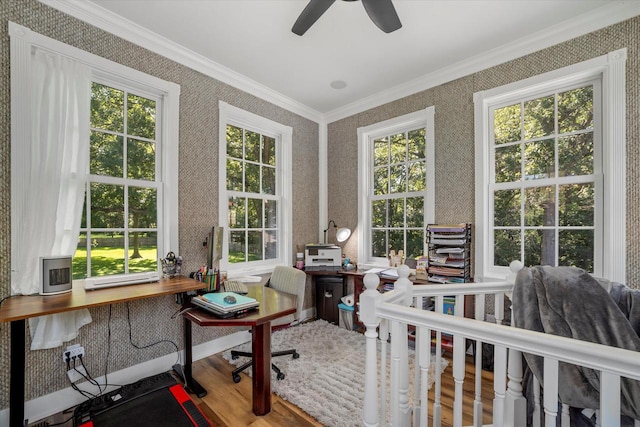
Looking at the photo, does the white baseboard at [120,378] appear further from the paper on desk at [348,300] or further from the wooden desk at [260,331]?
the paper on desk at [348,300]

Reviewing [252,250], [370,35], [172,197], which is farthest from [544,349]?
[252,250]

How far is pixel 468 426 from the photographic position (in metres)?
1.66

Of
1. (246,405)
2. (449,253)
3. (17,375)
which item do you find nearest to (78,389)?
(17,375)

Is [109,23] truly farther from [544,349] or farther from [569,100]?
[569,100]

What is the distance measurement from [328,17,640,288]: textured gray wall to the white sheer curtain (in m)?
2.73

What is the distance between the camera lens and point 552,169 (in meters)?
2.45

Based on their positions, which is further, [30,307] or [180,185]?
[180,185]

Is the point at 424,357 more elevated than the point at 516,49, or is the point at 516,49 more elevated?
the point at 516,49

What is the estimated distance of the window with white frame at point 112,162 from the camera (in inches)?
70.9

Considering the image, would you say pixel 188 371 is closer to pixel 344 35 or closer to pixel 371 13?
pixel 371 13

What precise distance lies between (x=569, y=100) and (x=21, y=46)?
4.09m

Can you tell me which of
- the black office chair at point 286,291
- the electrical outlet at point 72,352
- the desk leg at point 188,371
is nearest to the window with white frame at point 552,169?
the black office chair at point 286,291

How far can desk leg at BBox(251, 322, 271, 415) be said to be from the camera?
5.92 ft

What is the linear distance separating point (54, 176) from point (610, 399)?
291 centimetres
